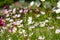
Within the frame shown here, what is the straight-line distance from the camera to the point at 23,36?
4070mm

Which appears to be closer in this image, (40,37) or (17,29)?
(40,37)

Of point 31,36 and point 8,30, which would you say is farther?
point 8,30

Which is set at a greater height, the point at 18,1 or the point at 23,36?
the point at 23,36

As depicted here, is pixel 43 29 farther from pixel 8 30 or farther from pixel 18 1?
pixel 18 1

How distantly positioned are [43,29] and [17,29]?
531 millimetres

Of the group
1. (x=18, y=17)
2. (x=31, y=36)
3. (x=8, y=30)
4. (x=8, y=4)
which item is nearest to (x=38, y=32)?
(x=31, y=36)

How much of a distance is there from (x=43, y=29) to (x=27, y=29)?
1.07ft

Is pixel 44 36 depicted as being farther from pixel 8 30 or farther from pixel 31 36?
pixel 8 30

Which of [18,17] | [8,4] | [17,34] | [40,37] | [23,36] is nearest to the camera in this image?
[40,37]

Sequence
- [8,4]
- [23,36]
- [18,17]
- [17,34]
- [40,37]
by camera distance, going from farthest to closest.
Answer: [8,4] < [18,17] < [17,34] < [23,36] < [40,37]

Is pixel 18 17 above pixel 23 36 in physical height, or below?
below

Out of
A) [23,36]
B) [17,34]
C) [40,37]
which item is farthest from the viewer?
[17,34]

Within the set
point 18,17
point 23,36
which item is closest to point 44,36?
point 23,36

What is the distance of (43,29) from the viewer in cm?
430
